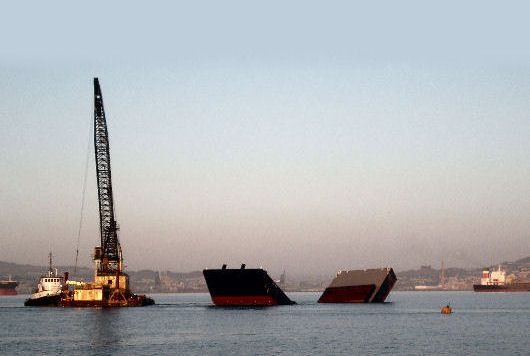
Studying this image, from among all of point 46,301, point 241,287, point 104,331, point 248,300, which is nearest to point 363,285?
point 248,300

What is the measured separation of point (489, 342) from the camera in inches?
3132

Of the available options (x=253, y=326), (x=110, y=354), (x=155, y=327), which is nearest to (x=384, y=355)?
(x=110, y=354)

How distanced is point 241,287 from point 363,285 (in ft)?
102

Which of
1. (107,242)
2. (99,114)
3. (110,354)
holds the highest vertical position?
(99,114)

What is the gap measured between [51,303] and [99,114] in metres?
45.1

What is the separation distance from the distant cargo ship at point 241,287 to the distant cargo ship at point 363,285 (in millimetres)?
19834

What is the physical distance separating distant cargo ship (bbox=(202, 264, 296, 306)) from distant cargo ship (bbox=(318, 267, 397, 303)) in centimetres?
1983

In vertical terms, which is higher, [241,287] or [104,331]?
[241,287]

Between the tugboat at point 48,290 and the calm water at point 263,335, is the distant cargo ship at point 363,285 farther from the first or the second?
the tugboat at point 48,290

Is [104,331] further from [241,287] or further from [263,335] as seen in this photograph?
[241,287]

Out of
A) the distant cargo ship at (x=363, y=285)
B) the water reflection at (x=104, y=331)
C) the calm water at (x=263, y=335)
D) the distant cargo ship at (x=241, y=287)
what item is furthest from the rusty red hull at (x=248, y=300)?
the water reflection at (x=104, y=331)

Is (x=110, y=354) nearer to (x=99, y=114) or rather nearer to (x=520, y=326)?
(x=520, y=326)

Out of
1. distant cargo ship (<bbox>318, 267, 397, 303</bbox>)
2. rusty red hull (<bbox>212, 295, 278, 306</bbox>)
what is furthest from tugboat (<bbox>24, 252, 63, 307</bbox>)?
distant cargo ship (<bbox>318, 267, 397, 303</bbox>)

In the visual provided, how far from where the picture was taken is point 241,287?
148375 millimetres
